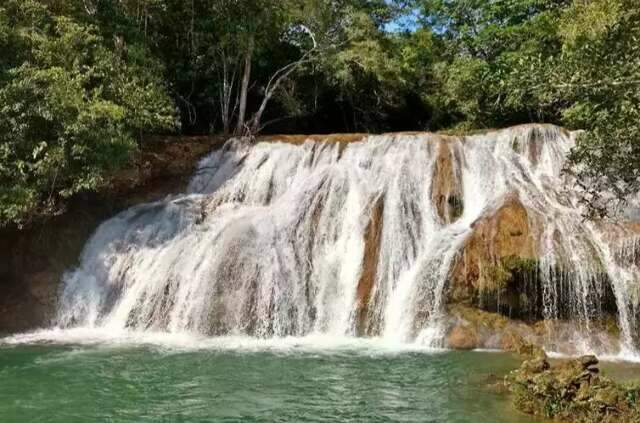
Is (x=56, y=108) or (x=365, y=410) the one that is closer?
(x=365, y=410)

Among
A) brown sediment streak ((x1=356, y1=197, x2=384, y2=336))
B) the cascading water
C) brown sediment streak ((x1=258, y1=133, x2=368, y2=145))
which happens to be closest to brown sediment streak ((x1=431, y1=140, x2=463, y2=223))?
the cascading water

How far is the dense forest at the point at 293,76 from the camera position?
27.5ft

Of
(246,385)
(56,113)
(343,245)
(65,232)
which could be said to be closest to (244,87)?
(65,232)

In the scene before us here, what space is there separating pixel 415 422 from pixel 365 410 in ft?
2.58

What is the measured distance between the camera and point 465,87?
27203mm

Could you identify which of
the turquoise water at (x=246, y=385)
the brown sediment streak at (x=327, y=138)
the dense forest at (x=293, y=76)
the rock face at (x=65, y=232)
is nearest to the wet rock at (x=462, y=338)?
the turquoise water at (x=246, y=385)

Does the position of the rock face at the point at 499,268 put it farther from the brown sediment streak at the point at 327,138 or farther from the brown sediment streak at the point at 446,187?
the brown sediment streak at the point at 327,138

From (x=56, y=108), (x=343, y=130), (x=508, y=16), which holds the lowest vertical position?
(x=56, y=108)

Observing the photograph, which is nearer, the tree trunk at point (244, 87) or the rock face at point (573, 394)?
the rock face at point (573, 394)

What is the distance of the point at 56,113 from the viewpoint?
1547 cm

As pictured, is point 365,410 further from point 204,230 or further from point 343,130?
point 343,130

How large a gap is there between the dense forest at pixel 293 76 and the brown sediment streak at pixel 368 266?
168 inches

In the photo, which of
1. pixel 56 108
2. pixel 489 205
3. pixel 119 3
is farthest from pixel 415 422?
pixel 119 3

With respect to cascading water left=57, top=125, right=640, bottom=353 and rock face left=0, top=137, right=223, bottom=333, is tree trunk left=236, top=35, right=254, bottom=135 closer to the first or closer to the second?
rock face left=0, top=137, right=223, bottom=333
